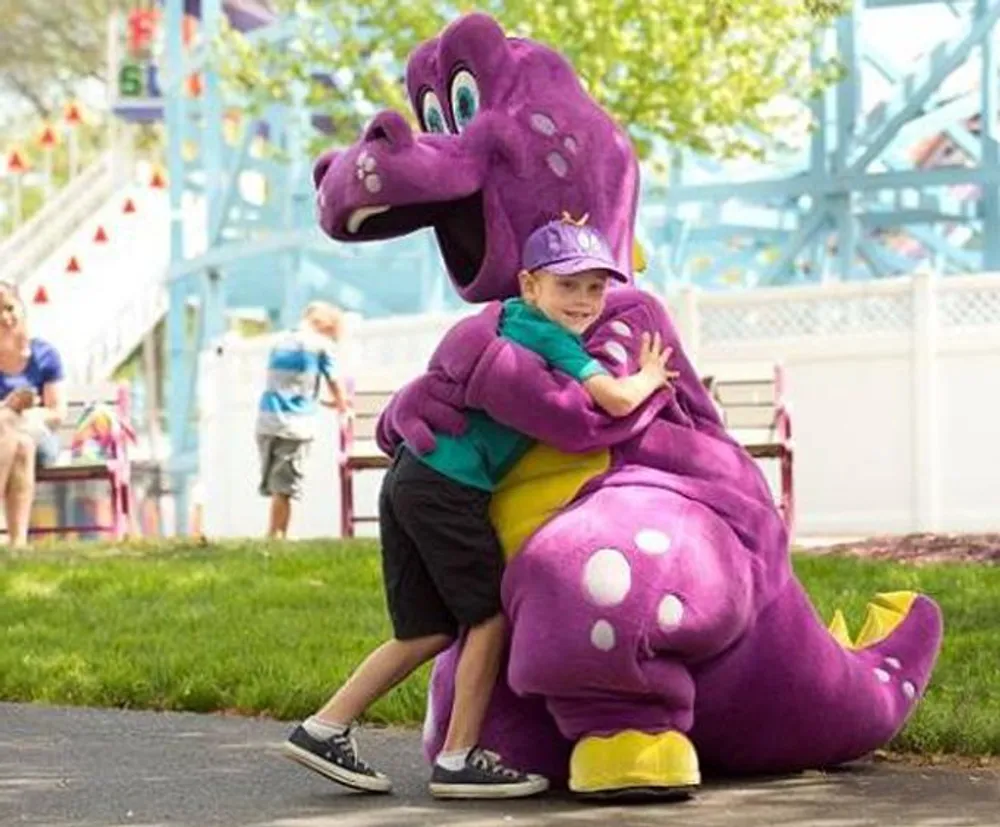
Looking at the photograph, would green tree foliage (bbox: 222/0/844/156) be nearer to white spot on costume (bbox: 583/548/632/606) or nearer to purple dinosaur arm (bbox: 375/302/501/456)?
purple dinosaur arm (bbox: 375/302/501/456)

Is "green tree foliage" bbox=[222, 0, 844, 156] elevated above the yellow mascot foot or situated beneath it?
elevated above

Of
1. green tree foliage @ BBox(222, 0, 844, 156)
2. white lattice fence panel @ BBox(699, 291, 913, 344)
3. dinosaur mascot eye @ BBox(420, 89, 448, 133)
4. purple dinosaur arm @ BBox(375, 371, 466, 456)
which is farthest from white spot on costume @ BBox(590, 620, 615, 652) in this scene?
green tree foliage @ BBox(222, 0, 844, 156)

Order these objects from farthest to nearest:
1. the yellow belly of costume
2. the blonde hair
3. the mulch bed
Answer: the blonde hair → the mulch bed → the yellow belly of costume

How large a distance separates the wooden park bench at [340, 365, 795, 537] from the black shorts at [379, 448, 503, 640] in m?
9.36

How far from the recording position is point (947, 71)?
23.2 metres

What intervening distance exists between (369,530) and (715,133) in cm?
669

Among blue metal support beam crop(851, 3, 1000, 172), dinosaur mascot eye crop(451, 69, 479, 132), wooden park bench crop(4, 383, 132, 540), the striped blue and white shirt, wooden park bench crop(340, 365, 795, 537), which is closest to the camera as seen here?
dinosaur mascot eye crop(451, 69, 479, 132)

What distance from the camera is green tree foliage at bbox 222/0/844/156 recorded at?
21344 millimetres

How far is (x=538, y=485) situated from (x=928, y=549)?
Answer: 814cm

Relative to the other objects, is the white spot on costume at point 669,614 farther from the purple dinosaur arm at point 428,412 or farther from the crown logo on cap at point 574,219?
the crown logo on cap at point 574,219

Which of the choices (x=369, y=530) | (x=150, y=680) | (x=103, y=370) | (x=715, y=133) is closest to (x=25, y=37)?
(x=103, y=370)

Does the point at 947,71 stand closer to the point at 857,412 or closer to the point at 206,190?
the point at 857,412

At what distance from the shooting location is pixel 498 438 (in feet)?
Result: 18.6

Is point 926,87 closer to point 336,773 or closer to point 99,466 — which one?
point 99,466
